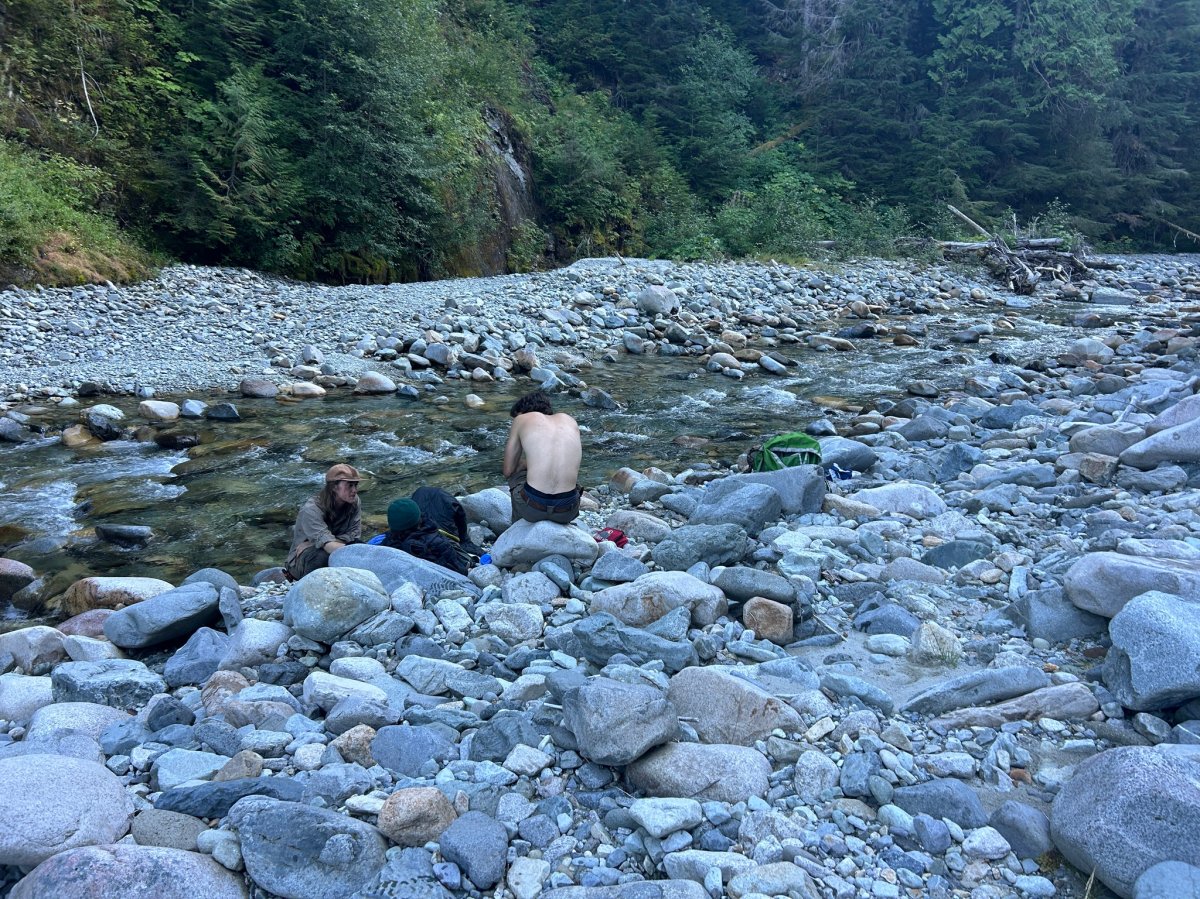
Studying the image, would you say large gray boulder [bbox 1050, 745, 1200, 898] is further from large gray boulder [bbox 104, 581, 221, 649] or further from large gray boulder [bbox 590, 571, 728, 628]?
large gray boulder [bbox 104, 581, 221, 649]

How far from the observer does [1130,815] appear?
1943 mm

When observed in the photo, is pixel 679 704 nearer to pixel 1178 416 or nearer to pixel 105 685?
pixel 105 685

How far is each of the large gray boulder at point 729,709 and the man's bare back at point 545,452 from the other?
81.3 inches

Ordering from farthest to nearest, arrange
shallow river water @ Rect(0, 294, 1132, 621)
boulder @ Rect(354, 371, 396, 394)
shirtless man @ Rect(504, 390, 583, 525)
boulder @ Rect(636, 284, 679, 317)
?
boulder @ Rect(636, 284, 679, 317) → boulder @ Rect(354, 371, 396, 394) → shallow river water @ Rect(0, 294, 1132, 621) → shirtless man @ Rect(504, 390, 583, 525)

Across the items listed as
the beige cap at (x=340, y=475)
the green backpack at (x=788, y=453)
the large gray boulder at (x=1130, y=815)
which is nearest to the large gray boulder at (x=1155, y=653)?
the large gray boulder at (x=1130, y=815)

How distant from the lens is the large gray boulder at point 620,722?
2.36 meters

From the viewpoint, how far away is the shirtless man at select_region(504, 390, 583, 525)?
4.62 metres

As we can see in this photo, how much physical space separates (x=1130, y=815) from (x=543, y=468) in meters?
3.20

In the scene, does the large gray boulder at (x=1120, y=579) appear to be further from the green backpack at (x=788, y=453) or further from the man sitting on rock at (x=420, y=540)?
the man sitting on rock at (x=420, y=540)

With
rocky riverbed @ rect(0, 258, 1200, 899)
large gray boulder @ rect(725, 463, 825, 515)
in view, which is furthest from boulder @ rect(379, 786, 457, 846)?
large gray boulder @ rect(725, 463, 825, 515)

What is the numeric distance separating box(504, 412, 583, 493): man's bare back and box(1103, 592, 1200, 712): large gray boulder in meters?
2.70

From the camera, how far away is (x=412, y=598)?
12.0ft

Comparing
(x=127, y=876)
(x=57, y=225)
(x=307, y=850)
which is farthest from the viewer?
(x=57, y=225)

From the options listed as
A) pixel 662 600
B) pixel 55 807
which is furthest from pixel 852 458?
pixel 55 807
